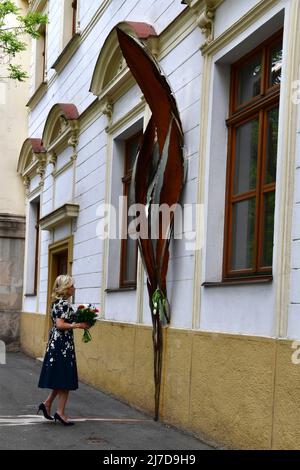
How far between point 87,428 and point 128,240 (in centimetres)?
371

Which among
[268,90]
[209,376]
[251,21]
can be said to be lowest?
[209,376]

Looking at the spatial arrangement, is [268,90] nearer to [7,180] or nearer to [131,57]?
[131,57]

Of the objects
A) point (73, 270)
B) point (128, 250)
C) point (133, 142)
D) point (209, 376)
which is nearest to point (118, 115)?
point (133, 142)

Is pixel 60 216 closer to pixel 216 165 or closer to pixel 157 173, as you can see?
pixel 157 173

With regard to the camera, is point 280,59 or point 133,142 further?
point 133,142

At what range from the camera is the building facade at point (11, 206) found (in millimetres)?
19078

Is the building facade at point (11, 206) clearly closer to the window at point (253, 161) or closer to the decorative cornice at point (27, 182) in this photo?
the decorative cornice at point (27, 182)

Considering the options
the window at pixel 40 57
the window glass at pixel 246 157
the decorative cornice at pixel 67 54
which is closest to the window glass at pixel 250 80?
the window glass at pixel 246 157

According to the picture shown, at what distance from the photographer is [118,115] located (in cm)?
1129

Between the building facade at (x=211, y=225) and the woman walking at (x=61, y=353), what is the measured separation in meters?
1.07

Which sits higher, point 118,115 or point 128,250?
point 118,115

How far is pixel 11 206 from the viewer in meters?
19.6

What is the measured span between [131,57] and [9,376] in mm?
6548

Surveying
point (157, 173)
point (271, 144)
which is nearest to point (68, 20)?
point (157, 173)
